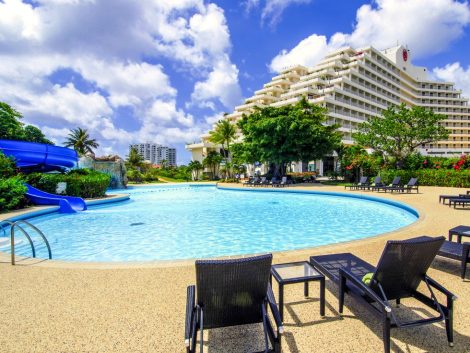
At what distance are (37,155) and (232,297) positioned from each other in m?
19.0

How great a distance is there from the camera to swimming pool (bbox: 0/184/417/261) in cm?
751

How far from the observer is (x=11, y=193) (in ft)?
38.8

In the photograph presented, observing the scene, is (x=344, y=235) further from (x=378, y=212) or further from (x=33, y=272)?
(x=33, y=272)

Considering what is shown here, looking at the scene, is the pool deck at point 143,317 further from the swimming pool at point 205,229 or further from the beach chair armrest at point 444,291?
the swimming pool at point 205,229

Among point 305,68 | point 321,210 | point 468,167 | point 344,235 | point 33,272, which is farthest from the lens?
point 305,68

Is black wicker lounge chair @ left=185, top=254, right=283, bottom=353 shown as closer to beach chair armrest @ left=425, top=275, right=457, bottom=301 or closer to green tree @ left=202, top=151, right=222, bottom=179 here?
beach chair armrest @ left=425, top=275, right=457, bottom=301

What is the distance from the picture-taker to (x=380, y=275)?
271 centimetres

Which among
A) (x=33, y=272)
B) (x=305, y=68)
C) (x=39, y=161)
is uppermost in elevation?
(x=305, y=68)

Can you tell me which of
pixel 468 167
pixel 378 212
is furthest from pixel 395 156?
pixel 378 212

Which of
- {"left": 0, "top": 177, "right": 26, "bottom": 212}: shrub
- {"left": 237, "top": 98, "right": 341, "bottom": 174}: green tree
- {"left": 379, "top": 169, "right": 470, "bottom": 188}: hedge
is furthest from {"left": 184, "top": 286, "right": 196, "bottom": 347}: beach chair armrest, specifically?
{"left": 237, "top": 98, "right": 341, "bottom": 174}: green tree

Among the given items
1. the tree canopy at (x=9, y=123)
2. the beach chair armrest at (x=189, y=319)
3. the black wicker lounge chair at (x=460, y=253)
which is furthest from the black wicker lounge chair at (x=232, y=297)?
Result: the tree canopy at (x=9, y=123)

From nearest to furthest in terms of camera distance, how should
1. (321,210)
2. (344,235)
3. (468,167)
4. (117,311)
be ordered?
(117,311) → (344,235) → (321,210) → (468,167)

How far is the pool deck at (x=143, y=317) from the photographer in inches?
104

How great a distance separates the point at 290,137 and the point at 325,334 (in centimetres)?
2443
